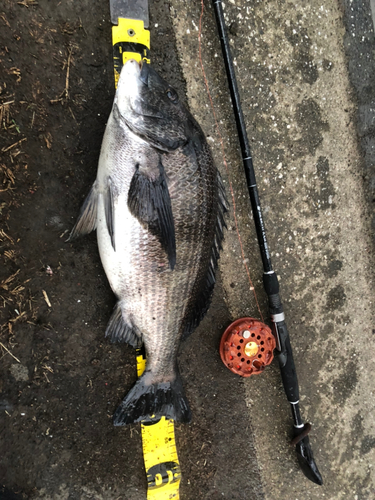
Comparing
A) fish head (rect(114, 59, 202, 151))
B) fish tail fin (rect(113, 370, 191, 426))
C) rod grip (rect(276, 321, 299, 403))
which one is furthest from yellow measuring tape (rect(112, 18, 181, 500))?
rod grip (rect(276, 321, 299, 403))

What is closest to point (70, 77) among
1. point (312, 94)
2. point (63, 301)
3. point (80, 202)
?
point (80, 202)

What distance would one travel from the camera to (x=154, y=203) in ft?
5.88

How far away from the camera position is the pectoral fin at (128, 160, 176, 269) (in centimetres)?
179

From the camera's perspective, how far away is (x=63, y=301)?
2182mm

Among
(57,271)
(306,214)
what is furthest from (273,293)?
(57,271)

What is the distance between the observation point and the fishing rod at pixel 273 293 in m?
2.27

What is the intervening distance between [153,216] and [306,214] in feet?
4.99

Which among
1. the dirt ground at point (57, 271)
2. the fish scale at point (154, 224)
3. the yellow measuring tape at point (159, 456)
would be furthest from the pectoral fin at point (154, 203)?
the yellow measuring tape at point (159, 456)

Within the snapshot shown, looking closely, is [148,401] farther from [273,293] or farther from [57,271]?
[273,293]

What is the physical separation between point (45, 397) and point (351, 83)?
3369mm

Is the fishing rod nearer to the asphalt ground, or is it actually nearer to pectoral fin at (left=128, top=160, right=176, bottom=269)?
the asphalt ground

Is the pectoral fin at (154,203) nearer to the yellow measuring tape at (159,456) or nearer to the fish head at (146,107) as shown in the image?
the fish head at (146,107)

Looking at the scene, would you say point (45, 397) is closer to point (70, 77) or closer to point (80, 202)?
point (80, 202)

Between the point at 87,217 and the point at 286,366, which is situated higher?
the point at 87,217
